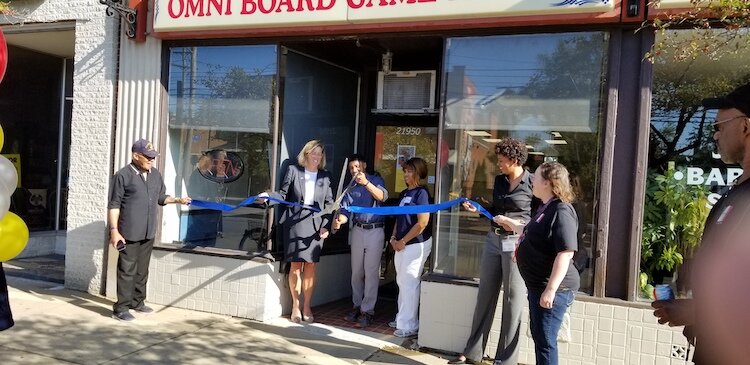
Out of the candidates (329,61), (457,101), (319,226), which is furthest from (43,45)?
(457,101)

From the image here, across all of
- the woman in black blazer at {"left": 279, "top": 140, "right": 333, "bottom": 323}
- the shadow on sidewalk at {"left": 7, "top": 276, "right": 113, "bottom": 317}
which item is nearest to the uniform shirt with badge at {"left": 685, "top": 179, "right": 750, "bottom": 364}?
the woman in black blazer at {"left": 279, "top": 140, "right": 333, "bottom": 323}

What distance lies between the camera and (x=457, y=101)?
530 centimetres

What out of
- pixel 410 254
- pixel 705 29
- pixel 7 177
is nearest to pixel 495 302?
pixel 410 254

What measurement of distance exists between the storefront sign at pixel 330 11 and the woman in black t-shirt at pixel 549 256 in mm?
1578

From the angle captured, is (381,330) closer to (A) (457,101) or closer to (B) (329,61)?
(A) (457,101)

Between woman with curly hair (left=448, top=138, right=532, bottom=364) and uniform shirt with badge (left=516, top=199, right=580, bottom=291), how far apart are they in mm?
686

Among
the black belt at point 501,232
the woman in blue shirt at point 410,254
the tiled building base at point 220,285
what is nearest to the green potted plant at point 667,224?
the black belt at point 501,232

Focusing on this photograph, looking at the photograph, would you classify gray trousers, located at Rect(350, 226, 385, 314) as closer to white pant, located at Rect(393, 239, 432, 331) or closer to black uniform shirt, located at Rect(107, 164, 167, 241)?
white pant, located at Rect(393, 239, 432, 331)

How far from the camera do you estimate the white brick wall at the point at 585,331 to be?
4.54 m

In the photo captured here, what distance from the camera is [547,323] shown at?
12.0 feet

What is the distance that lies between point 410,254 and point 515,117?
5.07ft

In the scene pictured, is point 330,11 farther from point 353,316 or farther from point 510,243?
point 353,316

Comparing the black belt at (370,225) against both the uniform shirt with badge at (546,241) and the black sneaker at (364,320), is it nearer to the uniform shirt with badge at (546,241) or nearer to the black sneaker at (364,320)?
the black sneaker at (364,320)

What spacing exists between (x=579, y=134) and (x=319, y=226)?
2594mm
